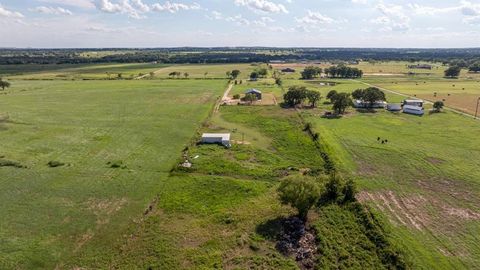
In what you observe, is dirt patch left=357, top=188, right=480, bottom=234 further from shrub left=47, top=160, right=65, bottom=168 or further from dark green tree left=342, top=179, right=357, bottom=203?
shrub left=47, top=160, right=65, bottom=168

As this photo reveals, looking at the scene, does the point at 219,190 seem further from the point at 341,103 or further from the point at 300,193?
the point at 341,103

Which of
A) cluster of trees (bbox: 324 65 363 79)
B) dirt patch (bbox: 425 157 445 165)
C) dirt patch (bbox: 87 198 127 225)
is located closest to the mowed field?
dirt patch (bbox: 87 198 127 225)

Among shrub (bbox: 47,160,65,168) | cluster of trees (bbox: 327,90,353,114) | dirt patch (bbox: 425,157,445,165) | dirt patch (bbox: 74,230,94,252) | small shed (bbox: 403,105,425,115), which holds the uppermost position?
cluster of trees (bbox: 327,90,353,114)

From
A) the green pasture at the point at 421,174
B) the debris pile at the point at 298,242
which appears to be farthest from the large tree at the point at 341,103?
the debris pile at the point at 298,242

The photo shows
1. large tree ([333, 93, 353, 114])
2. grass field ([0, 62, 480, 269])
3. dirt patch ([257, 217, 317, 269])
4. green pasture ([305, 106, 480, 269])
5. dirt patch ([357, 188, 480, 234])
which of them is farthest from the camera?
large tree ([333, 93, 353, 114])

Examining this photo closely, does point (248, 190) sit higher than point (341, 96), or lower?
lower

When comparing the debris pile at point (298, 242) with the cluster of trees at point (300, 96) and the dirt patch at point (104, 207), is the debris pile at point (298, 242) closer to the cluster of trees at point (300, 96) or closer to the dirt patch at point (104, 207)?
the dirt patch at point (104, 207)

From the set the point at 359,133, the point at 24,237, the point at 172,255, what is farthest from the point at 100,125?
the point at 359,133

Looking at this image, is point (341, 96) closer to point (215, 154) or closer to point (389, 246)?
point (215, 154)
